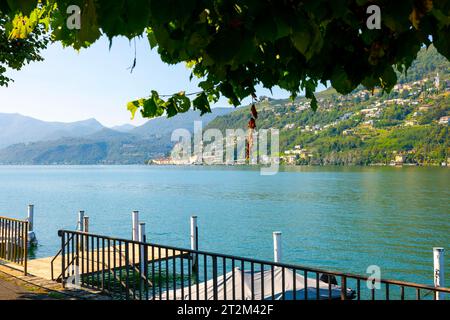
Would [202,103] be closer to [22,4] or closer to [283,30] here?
[283,30]

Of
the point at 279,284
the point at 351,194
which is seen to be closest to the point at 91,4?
the point at 279,284

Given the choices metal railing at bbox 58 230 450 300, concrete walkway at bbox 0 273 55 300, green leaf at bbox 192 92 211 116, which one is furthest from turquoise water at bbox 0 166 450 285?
green leaf at bbox 192 92 211 116

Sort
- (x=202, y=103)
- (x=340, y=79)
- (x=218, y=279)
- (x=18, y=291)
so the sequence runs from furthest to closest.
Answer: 1. (x=218, y=279)
2. (x=18, y=291)
3. (x=202, y=103)
4. (x=340, y=79)

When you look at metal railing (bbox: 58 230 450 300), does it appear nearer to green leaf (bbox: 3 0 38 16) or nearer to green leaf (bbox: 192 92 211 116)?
green leaf (bbox: 192 92 211 116)

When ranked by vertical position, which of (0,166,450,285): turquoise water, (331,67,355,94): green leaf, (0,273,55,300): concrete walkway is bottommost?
(0,166,450,285): turquoise water

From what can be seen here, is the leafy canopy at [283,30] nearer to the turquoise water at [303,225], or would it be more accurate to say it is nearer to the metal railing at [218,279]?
the metal railing at [218,279]

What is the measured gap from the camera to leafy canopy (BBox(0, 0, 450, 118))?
6.69 ft

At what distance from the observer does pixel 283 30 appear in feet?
6.89

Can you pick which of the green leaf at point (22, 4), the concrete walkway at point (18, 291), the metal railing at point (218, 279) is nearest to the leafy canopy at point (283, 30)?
the green leaf at point (22, 4)

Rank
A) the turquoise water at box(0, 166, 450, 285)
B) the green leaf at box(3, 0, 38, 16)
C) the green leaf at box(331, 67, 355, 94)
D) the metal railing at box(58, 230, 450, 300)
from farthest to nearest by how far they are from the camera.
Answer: the turquoise water at box(0, 166, 450, 285), the metal railing at box(58, 230, 450, 300), the green leaf at box(331, 67, 355, 94), the green leaf at box(3, 0, 38, 16)

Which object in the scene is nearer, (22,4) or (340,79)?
(22,4)

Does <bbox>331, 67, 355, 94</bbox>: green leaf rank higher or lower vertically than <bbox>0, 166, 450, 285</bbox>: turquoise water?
higher

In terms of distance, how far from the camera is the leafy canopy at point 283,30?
2.04m

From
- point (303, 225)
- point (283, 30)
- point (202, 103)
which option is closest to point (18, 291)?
point (202, 103)
